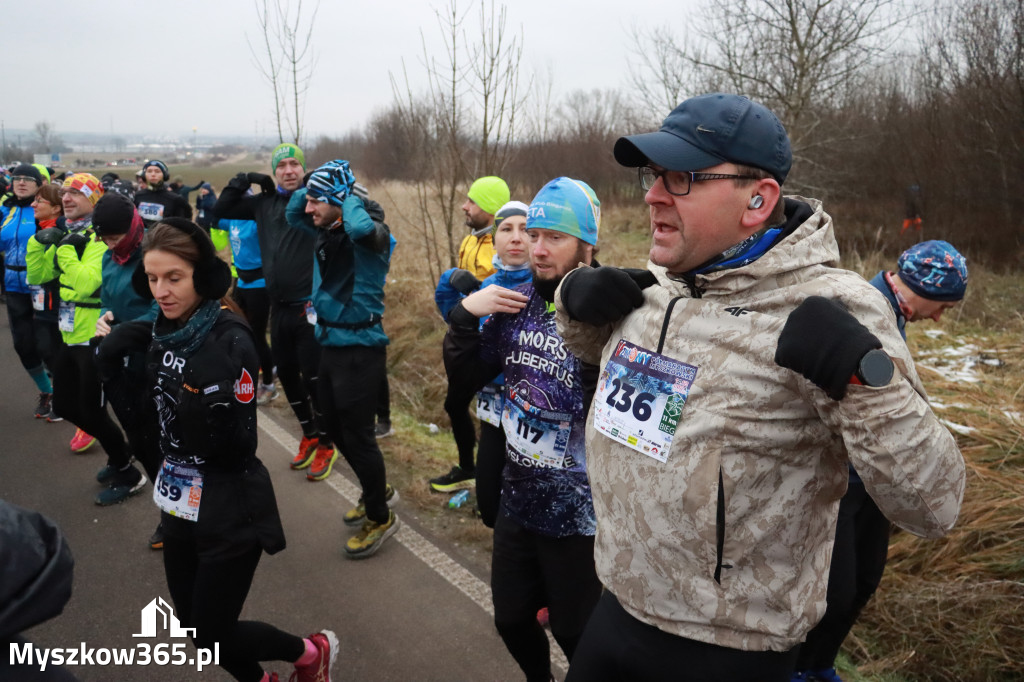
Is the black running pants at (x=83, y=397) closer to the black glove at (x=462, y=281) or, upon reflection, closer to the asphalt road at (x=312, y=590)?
the asphalt road at (x=312, y=590)

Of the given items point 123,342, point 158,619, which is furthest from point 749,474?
point 158,619

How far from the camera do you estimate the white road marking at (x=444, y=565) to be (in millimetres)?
3500

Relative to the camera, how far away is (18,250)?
6.34 m

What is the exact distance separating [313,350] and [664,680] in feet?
13.3

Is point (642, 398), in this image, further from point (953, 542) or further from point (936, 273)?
point (953, 542)

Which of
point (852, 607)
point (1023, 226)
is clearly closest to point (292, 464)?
point (852, 607)

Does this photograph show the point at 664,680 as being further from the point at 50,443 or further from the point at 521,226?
the point at 50,443

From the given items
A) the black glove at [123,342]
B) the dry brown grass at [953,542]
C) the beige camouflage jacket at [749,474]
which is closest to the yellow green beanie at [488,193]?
the dry brown grass at [953,542]

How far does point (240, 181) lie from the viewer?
5297 mm

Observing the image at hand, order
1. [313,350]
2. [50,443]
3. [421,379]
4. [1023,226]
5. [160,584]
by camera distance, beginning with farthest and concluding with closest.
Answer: [1023,226] < [421,379] < [50,443] < [313,350] < [160,584]

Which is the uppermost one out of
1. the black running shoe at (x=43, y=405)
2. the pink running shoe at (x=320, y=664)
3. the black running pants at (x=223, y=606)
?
the black running pants at (x=223, y=606)

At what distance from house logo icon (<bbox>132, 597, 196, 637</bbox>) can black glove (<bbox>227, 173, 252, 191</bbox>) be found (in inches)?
124

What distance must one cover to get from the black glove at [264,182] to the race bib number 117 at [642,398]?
170 inches

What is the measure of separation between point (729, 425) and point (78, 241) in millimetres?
5080
